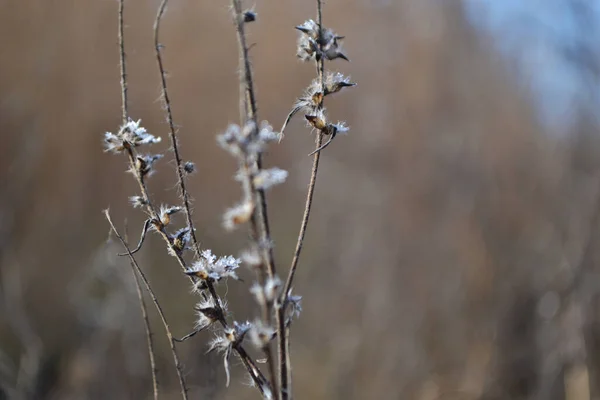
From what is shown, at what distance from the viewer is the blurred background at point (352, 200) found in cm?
183

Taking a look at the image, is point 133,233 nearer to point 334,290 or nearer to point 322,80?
point 334,290

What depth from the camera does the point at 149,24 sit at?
6.60 feet

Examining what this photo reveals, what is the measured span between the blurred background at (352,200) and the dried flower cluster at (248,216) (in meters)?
1.25

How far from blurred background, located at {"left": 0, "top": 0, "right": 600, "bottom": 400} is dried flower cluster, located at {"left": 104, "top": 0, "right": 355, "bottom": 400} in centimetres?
125

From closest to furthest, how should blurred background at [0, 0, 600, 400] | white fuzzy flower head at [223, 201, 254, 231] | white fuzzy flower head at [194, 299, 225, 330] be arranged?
white fuzzy flower head at [223, 201, 254, 231], white fuzzy flower head at [194, 299, 225, 330], blurred background at [0, 0, 600, 400]

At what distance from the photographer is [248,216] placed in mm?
252

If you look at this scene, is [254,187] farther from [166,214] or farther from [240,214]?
[166,214]

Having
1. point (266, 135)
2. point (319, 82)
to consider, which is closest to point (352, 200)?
point (319, 82)

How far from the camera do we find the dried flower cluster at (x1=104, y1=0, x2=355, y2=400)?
0.86 ft

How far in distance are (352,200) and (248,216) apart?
6.91 ft

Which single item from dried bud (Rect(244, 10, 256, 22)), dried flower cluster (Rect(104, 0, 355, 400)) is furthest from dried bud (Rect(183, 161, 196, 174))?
dried bud (Rect(244, 10, 256, 22))

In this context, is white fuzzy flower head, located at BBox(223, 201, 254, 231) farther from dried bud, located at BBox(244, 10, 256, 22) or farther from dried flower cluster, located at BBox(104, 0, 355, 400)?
dried bud, located at BBox(244, 10, 256, 22)

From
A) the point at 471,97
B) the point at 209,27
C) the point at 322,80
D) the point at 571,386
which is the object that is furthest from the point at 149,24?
the point at 571,386

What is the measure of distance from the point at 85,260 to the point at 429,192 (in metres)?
1.52
